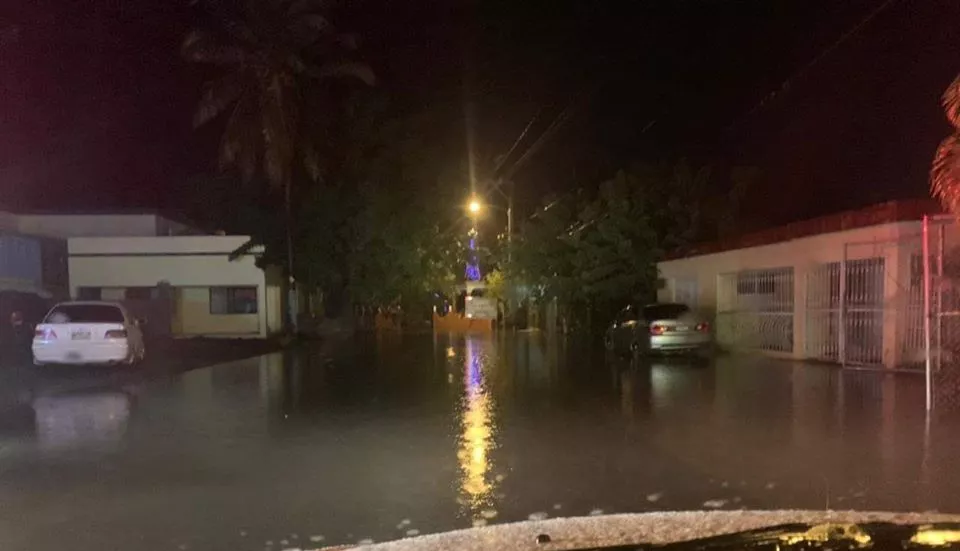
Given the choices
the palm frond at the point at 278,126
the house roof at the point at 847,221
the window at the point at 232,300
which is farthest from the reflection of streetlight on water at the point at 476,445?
the window at the point at 232,300

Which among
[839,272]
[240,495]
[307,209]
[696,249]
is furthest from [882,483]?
[307,209]

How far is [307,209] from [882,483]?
2752 centimetres

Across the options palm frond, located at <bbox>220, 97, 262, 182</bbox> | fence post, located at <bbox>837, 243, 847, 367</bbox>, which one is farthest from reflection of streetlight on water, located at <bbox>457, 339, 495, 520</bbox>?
palm frond, located at <bbox>220, 97, 262, 182</bbox>

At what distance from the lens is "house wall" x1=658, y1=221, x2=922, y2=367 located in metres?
16.5

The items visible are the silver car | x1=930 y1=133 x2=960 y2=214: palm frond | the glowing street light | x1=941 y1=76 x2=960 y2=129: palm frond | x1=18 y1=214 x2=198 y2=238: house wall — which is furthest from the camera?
the glowing street light

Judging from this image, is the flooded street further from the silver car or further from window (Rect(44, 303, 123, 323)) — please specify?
the silver car

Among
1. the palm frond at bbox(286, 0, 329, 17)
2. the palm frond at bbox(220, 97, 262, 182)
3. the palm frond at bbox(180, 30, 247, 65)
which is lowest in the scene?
the palm frond at bbox(220, 97, 262, 182)

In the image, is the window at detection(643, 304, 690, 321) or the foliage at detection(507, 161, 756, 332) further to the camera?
the foliage at detection(507, 161, 756, 332)

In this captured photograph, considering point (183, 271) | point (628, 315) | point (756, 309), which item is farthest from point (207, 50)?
point (756, 309)

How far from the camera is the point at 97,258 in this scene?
114ft

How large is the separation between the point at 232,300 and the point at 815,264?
23645 mm

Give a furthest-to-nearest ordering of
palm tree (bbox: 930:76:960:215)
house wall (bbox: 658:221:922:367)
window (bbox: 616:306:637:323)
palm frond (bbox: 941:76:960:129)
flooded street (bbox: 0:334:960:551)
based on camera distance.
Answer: window (bbox: 616:306:637:323) < house wall (bbox: 658:221:922:367) < palm tree (bbox: 930:76:960:215) < palm frond (bbox: 941:76:960:129) < flooded street (bbox: 0:334:960:551)

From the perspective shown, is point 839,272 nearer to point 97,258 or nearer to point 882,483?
point 882,483

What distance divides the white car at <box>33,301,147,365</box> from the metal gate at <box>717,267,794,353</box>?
47.6 feet
